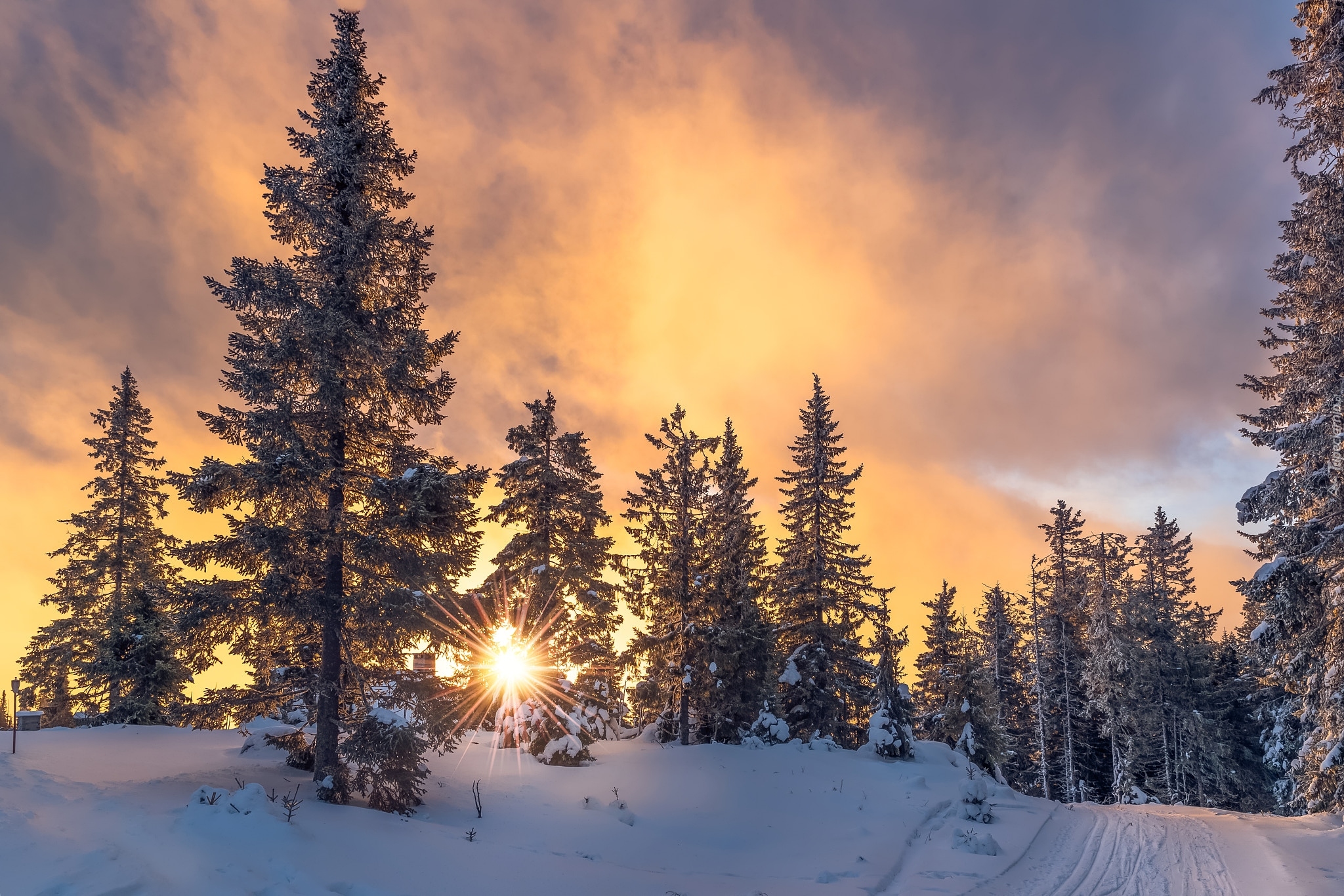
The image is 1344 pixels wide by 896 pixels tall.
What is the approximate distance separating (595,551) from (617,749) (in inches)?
306

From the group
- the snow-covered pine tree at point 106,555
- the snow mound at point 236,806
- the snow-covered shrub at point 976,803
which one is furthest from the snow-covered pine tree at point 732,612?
the snow-covered pine tree at point 106,555

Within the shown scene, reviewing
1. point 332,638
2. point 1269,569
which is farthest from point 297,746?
point 1269,569

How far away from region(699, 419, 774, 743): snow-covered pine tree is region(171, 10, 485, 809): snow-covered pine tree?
16.4 m

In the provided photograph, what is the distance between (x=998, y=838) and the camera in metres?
16.0

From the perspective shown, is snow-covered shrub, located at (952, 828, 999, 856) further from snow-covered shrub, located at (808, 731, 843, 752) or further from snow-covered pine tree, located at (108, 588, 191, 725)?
snow-covered pine tree, located at (108, 588, 191, 725)

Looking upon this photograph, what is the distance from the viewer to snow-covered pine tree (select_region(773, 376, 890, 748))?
3131cm

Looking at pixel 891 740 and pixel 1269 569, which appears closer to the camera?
pixel 1269 569

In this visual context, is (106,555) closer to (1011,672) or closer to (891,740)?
(891,740)

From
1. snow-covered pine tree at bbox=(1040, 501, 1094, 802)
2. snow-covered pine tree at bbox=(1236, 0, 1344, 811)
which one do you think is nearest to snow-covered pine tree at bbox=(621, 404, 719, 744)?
snow-covered pine tree at bbox=(1236, 0, 1344, 811)

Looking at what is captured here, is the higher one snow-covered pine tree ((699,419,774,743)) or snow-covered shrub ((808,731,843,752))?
snow-covered pine tree ((699,419,774,743))

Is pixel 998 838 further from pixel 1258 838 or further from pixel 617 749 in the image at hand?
pixel 617 749

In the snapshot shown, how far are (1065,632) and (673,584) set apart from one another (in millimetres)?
30035

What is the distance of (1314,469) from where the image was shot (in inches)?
683

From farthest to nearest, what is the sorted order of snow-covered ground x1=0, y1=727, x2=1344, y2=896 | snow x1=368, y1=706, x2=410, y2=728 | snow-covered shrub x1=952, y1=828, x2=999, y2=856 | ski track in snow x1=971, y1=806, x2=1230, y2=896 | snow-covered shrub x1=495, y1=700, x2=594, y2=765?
snow-covered shrub x1=495, y1=700, x2=594, y2=765 < snow-covered shrub x1=952, y1=828, x2=999, y2=856 < snow x1=368, y1=706, x2=410, y2=728 < ski track in snow x1=971, y1=806, x2=1230, y2=896 < snow-covered ground x1=0, y1=727, x2=1344, y2=896
